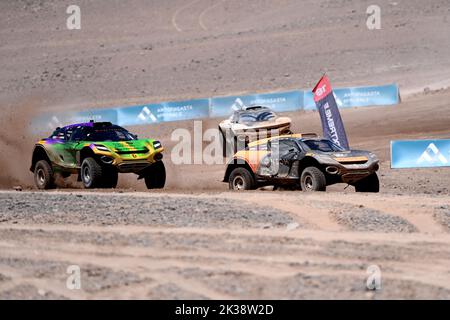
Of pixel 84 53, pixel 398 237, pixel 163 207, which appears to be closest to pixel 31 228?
pixel 163 207

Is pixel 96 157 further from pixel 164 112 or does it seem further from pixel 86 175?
pixel 164 112

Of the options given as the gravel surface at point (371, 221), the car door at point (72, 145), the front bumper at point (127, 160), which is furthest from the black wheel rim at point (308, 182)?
the car door at point (72, 145)

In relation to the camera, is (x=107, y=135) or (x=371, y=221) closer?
(x=371, y=221)

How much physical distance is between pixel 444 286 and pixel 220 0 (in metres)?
51.3

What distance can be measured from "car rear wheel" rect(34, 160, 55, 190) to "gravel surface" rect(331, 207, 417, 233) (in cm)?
817

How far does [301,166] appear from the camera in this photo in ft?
64.3

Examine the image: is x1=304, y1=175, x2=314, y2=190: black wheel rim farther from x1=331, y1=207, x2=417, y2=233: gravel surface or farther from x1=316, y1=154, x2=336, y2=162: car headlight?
x1=331, y1=207, x2=417, y2=233: gravel surface

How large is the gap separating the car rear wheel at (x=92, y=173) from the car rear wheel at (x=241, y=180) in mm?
2702

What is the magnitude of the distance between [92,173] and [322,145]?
15.6 ft

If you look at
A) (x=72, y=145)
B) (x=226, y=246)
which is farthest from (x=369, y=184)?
(x=226, y=246)

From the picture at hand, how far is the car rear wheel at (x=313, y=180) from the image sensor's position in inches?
749

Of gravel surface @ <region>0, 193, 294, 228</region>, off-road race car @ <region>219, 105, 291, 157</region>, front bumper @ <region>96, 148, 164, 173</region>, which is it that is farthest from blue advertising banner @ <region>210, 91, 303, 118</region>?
gravel surface @ <region>0, 193, 294, 228</region>

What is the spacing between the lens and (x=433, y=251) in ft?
42.3
